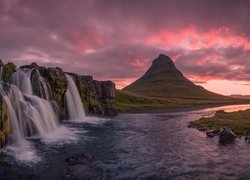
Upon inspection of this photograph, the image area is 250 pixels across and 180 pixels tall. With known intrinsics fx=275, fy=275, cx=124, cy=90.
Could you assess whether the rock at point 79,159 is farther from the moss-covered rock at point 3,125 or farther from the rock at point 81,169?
the moss-covered rock at point 3,125

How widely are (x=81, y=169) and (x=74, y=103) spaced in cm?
6044

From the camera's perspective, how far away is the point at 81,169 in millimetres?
30094

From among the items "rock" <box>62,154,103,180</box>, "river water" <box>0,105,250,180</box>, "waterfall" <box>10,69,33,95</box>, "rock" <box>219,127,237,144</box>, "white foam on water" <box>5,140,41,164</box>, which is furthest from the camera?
"waterfall" <box>10,69,33,95</box>

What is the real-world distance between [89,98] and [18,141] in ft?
210

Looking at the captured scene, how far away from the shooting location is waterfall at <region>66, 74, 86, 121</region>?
84.8 metres

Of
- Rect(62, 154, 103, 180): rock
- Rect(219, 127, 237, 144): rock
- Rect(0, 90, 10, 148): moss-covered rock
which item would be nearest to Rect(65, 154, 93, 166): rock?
Rect(62, 154, 103, 180): rock

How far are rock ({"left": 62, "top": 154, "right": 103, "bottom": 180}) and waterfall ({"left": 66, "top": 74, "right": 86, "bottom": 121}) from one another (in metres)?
49.7

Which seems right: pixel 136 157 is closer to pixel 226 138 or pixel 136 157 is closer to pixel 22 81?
pixel 226 138

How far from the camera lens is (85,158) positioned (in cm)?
3412

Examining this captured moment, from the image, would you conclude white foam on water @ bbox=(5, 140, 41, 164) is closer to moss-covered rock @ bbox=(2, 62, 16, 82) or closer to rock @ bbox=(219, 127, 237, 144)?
moss-covered rock @ bbox=(2, 62, 16, 82)

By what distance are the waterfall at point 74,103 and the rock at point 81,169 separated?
49.7m

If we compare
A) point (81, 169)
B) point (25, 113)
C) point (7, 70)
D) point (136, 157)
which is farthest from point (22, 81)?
point (81, 169)

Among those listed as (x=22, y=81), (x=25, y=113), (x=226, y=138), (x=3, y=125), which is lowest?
(x=226, y=138)

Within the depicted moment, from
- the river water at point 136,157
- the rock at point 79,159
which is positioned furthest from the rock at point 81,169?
the river water at point 136,157
